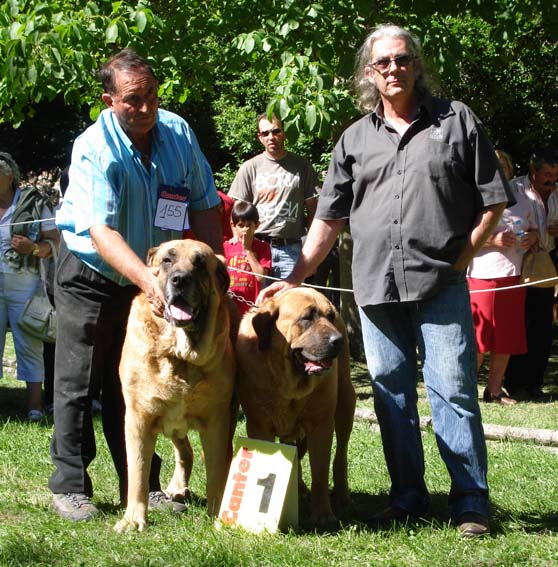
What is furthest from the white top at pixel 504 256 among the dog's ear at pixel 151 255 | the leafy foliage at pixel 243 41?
the dog's ear at pixel 151 255

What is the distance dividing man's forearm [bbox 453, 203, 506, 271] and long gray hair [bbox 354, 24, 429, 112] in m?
0.66

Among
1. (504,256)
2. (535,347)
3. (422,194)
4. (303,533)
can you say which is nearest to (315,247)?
(422,194)

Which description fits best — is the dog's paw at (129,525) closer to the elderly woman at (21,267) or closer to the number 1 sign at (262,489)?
the number 1 sign at (262,489)

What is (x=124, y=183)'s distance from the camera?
14.2 ft

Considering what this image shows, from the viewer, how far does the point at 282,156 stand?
888 centimetres

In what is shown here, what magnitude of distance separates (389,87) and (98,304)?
1800mm

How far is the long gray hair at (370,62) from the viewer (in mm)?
4117

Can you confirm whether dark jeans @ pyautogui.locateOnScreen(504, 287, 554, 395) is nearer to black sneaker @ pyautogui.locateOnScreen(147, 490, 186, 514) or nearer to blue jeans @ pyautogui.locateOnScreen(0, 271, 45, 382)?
blue jeans @ pyautogui.locateOnScreen(0, 271, 45, 382)

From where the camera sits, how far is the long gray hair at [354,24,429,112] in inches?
162

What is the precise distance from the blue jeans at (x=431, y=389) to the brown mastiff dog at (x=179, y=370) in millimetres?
781

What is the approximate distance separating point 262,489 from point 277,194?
4.94 m

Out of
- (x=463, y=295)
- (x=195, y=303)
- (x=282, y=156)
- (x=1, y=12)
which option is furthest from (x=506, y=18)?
(x=195, y=303)

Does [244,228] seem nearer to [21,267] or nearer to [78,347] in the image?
[21,267]

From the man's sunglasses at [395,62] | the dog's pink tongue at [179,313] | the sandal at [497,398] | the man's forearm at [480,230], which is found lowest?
the sandal at [497,398]
